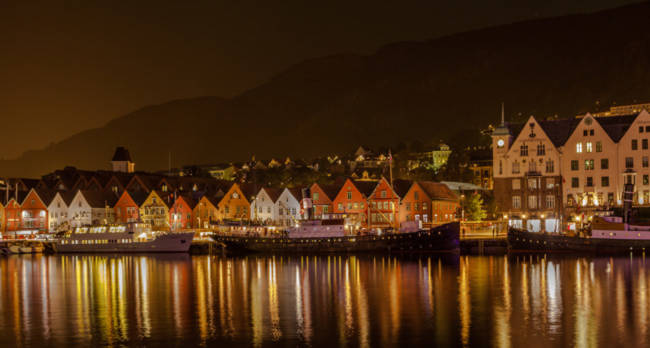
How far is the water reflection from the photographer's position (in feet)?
122

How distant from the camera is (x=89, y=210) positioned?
132 metres

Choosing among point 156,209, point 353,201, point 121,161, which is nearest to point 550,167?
point 353,201

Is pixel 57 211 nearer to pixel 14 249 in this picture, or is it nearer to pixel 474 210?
pixel 14 249

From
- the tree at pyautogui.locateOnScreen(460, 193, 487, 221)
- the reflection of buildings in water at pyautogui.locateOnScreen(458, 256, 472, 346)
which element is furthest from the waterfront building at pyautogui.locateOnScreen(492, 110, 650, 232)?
the reflection of buildings in water at pyautogui.locateOnScreen(458, 256, 472, 346)

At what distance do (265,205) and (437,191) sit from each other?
2842 cm

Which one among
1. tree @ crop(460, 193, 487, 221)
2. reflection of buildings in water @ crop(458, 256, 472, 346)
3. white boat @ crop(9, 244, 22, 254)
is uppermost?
tree @ crop(460, 193, 487, 221)

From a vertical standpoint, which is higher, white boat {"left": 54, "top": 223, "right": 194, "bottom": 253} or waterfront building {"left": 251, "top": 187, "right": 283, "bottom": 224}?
waterfront building {"left": 251, "top": 187, "right": 283, "bottom": 224}

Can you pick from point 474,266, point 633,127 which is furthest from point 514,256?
point 633,127

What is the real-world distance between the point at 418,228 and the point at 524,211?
1897 centimetres

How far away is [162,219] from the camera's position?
127 metres

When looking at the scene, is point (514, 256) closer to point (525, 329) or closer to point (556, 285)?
point (556, 285)

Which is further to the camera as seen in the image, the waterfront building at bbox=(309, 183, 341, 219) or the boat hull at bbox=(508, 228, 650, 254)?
the waterfront building at bbox=(309, 183, 341, 219)

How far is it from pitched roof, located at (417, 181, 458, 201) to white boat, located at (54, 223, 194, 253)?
33.8 m

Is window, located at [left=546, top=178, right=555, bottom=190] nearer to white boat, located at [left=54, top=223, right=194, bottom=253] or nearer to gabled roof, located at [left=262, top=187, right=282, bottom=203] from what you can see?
gabled roof, located at [left=262, top=187, right=282, bottom=203]
